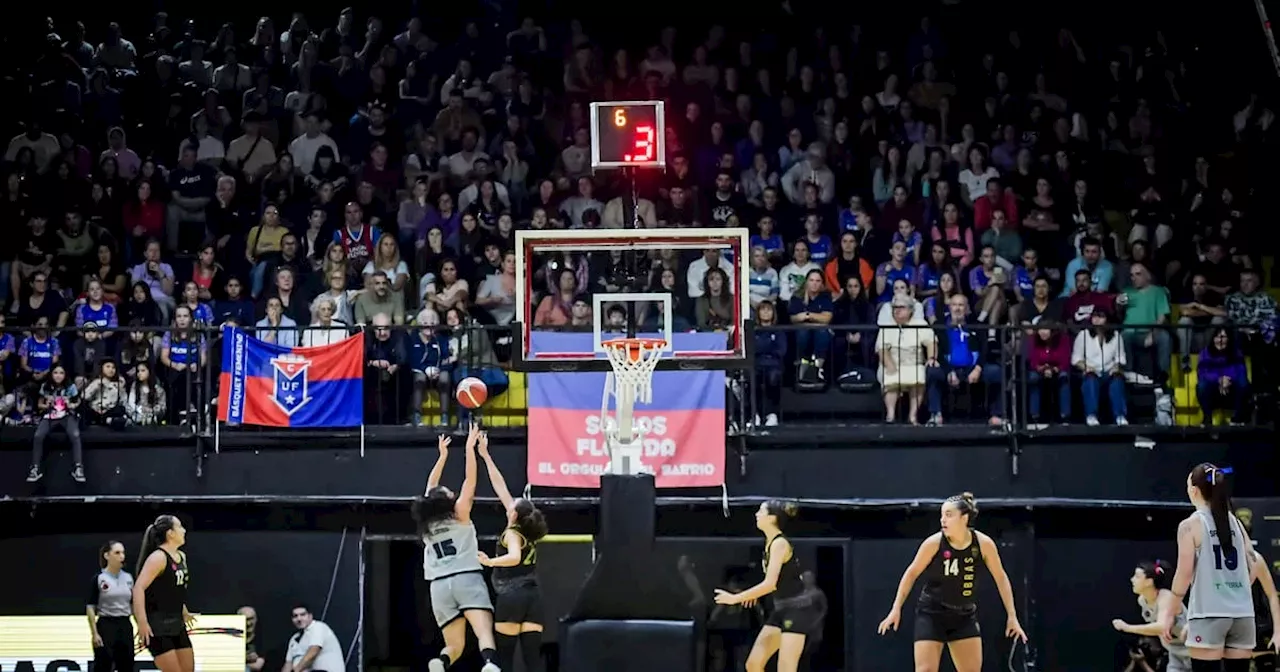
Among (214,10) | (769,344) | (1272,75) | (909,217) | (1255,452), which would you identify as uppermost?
(214,10)

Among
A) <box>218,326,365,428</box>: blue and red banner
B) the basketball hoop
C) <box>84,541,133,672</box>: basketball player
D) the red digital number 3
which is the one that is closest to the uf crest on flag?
<box>218,326,365,428</box>: blue and red banner

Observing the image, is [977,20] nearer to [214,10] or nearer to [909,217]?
[909,217]

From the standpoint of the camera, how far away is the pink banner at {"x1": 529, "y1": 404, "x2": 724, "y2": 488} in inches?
607

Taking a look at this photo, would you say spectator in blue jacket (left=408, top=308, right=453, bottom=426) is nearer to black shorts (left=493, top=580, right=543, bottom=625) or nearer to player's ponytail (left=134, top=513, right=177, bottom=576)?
black shorts (left=493, top=580, right=543, bottom=625)

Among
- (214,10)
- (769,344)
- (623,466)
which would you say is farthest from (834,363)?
(214,10)

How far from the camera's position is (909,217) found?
1753cm

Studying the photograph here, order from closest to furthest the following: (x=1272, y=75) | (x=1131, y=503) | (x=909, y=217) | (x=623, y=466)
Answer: (x=623, y=466), (x=1131, y=503), (x=909, y=217), (x=1272, y=75)

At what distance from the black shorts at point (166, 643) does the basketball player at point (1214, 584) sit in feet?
23.9

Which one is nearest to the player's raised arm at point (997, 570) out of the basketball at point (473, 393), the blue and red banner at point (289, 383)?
the basketball at point (473, 393)

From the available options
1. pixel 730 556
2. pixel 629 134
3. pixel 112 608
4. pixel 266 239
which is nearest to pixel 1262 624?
pixel 730 556

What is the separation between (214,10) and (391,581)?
9.25 meters

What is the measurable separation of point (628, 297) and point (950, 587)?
3.49 meters

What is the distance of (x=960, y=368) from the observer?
52.0 ft

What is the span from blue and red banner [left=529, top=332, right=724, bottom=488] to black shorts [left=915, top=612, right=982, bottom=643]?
3807mm
